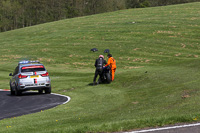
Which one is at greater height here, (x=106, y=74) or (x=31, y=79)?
(x=31, y=79)

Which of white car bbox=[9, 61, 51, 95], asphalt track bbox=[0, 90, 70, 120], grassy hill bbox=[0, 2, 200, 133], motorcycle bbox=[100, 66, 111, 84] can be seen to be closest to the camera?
grassy hill bbox=[0, 2, 200, 133]

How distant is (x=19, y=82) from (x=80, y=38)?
33.1 m

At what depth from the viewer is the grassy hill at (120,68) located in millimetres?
10906

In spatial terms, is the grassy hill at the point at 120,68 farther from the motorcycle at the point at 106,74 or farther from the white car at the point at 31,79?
the white car at the point at 31,79

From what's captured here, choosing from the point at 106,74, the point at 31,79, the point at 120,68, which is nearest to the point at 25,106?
the point at 31,79

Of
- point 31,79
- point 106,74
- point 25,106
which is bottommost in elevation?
point 25,106

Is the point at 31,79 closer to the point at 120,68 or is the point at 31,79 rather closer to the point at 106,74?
the point at 106,74

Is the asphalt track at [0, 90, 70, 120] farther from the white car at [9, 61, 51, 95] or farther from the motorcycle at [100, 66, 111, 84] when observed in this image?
the motorcycle at [100, 66, 111, 84]

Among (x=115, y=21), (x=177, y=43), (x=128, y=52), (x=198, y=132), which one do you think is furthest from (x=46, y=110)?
(x=115, y=21)

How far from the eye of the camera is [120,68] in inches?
1435

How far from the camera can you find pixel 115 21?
62.8 meters

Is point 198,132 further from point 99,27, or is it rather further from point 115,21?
point 115,21

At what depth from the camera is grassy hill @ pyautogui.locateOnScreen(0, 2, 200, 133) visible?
35.8ft

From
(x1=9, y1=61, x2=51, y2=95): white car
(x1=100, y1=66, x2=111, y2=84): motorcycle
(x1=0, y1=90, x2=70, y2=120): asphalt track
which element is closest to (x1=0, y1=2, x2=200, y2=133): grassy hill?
(x1=100, y1=66, x2=111, y2=84): motorcycle
